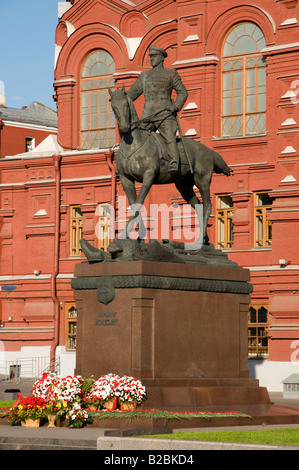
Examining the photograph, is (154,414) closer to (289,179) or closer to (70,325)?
(289,179)

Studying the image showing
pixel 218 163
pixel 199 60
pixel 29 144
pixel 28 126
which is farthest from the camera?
pixel 29 144

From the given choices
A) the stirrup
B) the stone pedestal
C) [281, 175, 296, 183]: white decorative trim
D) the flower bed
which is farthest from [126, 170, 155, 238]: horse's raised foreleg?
[281, 175, 296, 183]: white decorative trim

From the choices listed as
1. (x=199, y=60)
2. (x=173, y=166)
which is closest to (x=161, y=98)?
(x=173, y=166)

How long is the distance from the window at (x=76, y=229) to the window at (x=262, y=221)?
23.7 feet

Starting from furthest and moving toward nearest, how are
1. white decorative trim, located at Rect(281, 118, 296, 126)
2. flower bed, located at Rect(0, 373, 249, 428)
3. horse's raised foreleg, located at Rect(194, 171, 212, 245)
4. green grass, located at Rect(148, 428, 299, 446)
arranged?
white decorative trim, located at Rect(281, 118, 296, 126) → horse's raised foreleg, located at Rect(194, 171, 212, 245) → flower bed, located at Rect(0, 373, 249, 428) → green grass, located at Rect(148, 428, 299, 446)

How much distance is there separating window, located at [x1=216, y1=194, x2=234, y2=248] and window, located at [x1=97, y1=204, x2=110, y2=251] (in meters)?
4.54

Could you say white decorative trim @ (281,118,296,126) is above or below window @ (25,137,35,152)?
below

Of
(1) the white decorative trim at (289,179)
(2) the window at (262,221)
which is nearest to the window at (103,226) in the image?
(2) the window at (262,221)

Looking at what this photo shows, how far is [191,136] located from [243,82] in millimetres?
2405

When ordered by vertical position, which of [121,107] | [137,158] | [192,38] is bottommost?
[137,158]

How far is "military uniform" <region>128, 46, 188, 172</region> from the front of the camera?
19.2 metres

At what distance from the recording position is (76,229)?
3784 cm

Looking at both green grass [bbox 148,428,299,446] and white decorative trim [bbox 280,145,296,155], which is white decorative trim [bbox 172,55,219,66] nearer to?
white decorative trim [bbox 280,145,296,155]
